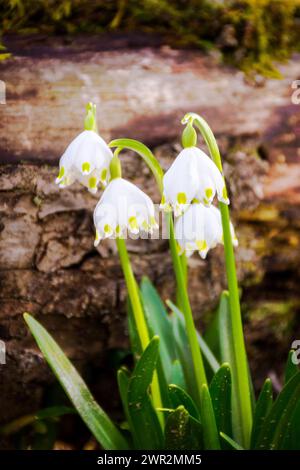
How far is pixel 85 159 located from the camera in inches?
42.2

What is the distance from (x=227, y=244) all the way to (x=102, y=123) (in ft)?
1.92

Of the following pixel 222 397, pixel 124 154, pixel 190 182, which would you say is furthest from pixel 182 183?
pixel 124 154

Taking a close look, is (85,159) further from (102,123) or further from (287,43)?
(287,43)

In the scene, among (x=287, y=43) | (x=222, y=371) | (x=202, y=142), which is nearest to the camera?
(x=222, y=371)

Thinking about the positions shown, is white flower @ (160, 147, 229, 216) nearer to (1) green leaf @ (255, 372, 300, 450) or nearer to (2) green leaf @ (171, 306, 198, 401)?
(1) green leaf @ (255, 372, 300, 450)

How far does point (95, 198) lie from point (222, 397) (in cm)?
62

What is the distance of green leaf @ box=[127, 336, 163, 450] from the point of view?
3.90 ft

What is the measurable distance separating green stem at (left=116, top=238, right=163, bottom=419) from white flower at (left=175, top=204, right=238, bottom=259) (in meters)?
0.12

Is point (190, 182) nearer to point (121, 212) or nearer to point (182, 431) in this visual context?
point (121, 212)

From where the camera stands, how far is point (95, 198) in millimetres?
1563

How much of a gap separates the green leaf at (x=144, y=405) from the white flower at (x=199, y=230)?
21 cm

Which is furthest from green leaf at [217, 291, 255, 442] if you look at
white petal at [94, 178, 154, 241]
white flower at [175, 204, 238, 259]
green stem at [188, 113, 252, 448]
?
white petal at [94, 178, 154, 241]

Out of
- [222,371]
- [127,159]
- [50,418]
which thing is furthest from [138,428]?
[127,159]

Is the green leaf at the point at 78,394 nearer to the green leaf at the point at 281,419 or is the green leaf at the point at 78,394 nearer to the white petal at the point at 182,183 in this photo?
the green leaf at the point at 281,419
